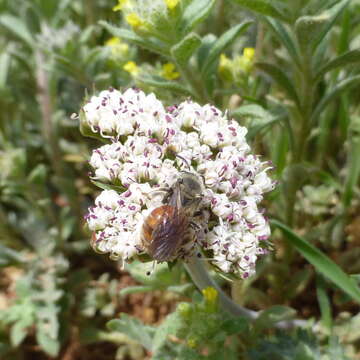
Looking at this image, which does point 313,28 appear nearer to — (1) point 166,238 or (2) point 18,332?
(1) point 166,238

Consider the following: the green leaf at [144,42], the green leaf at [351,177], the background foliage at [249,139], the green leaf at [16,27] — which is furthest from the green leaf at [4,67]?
the green leaf at [351,177]

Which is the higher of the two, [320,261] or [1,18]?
[1,18]

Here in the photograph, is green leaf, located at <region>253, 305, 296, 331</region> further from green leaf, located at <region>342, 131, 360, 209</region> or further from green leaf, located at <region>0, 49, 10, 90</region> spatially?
green leaf, located at <region>0, 49, 10, 90</region>

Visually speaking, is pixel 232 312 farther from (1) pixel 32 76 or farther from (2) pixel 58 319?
(1) pixel 32 76

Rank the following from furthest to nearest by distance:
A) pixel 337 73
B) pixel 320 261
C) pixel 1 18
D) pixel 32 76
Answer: pixel 32 76, pixel 1 18, pixel 337 73, pixel 320 261

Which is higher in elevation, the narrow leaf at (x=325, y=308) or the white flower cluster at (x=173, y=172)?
the white flower cluster at (x=173, y=172)

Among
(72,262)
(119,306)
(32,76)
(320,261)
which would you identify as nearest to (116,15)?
(32,76)

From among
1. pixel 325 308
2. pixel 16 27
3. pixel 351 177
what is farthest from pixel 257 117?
Answer: pixel 16 27

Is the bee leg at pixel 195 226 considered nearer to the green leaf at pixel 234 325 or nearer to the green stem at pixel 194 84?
the green leaf at pixel 234 325
